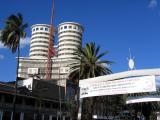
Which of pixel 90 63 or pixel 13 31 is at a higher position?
pixel 13 31

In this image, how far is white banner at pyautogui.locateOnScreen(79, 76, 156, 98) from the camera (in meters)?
31.8

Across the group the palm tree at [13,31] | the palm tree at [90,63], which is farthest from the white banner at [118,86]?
the palm tree at [13,31]

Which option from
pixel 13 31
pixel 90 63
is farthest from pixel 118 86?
pixel 13 31

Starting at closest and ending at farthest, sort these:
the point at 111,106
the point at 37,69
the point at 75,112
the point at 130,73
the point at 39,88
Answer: the point at 130,73, the point at 111,106, the point at 75,112, the point at 39,88, the point at 37,69

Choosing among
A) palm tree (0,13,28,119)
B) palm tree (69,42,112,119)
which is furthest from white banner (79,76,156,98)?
palm tree (0,13,28,119)

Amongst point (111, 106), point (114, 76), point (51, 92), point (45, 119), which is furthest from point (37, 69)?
point (114, 76)

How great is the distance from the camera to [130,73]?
33594mm

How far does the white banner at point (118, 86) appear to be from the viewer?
104ft

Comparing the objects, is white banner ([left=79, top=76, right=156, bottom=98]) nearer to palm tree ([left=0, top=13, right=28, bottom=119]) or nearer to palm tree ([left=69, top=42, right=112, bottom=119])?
palm tree ([left=69, top=42, right=112, bottom=119])

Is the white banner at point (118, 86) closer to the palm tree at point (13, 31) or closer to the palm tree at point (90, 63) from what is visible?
the palm tree at point (90, 63)

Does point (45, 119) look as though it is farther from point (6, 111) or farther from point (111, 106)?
point (111, 106)

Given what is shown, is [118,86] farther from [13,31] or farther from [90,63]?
[13,31]

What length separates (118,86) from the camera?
110ft

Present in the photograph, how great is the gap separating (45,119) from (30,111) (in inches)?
270
